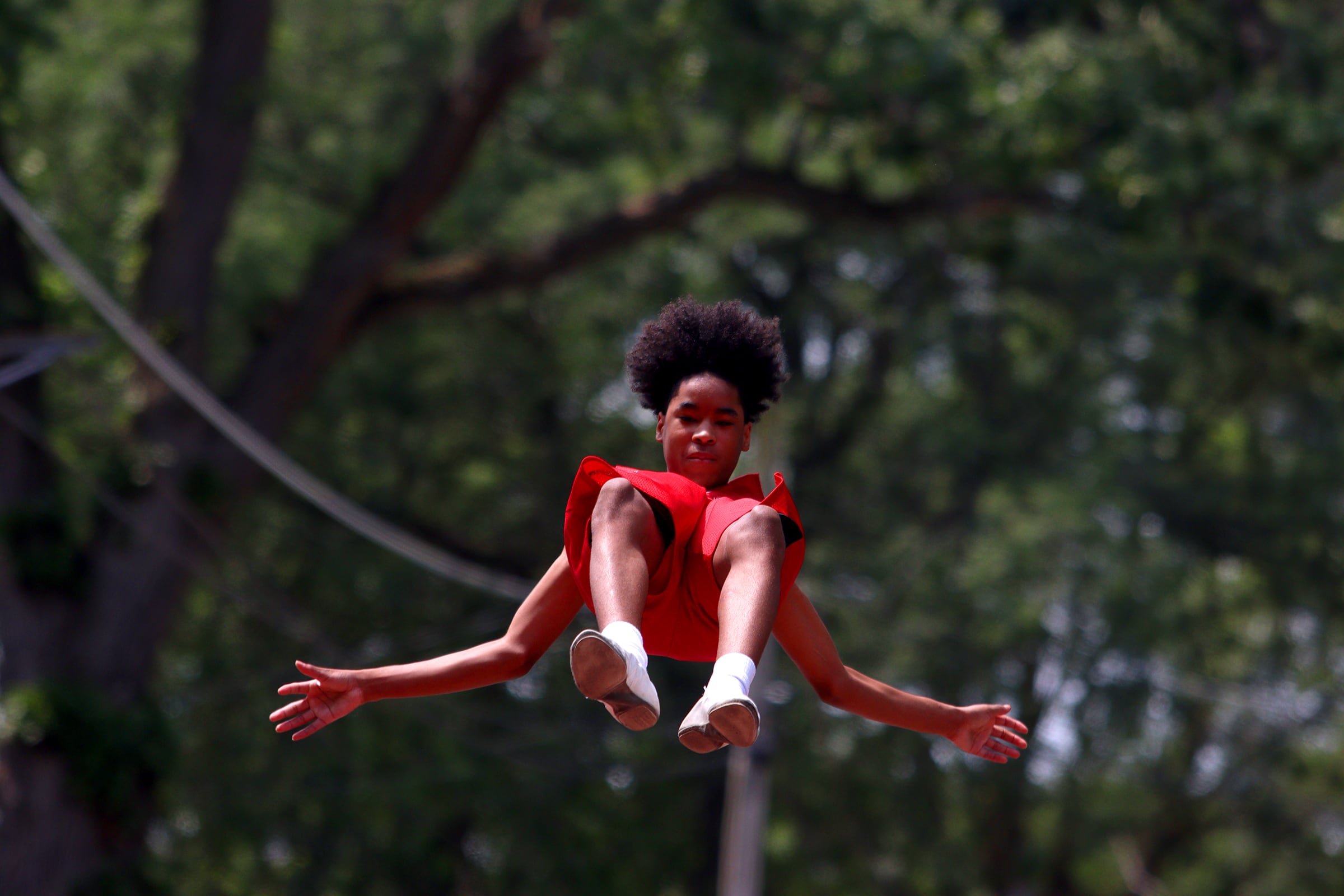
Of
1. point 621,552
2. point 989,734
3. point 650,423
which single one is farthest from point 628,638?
point 650,423

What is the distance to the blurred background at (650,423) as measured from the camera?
10.8m

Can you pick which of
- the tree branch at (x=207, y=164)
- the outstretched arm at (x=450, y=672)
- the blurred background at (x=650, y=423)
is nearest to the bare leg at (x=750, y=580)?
the outstretched arm at (x=450, y=672)

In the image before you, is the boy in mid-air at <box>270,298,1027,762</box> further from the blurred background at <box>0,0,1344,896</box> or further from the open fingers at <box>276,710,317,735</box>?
the blurred background at <box>0,0,1344,896</box>

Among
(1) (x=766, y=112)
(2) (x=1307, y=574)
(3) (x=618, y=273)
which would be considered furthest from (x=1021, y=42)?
(2) (x=1307, y=574)

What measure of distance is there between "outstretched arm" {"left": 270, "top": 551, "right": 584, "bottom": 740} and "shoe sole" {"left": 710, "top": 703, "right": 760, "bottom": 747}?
0.54 m

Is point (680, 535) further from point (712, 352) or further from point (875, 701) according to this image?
point (875, 701)

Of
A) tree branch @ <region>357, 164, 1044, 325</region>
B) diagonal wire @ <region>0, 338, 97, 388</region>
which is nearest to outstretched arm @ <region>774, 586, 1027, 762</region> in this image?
diagonal wire @ <region>0, 338, 97, 388</region>

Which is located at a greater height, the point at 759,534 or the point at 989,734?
the point at 759,534

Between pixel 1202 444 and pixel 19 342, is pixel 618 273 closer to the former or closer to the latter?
pixel 1202 444

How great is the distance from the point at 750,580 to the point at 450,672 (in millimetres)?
700

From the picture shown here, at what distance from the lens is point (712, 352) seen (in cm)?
332

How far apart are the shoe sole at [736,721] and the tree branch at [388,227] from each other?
10014 mm

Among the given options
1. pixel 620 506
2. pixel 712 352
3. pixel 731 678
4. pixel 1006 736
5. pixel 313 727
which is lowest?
pixel 1006 736

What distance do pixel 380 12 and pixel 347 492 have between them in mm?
5082
